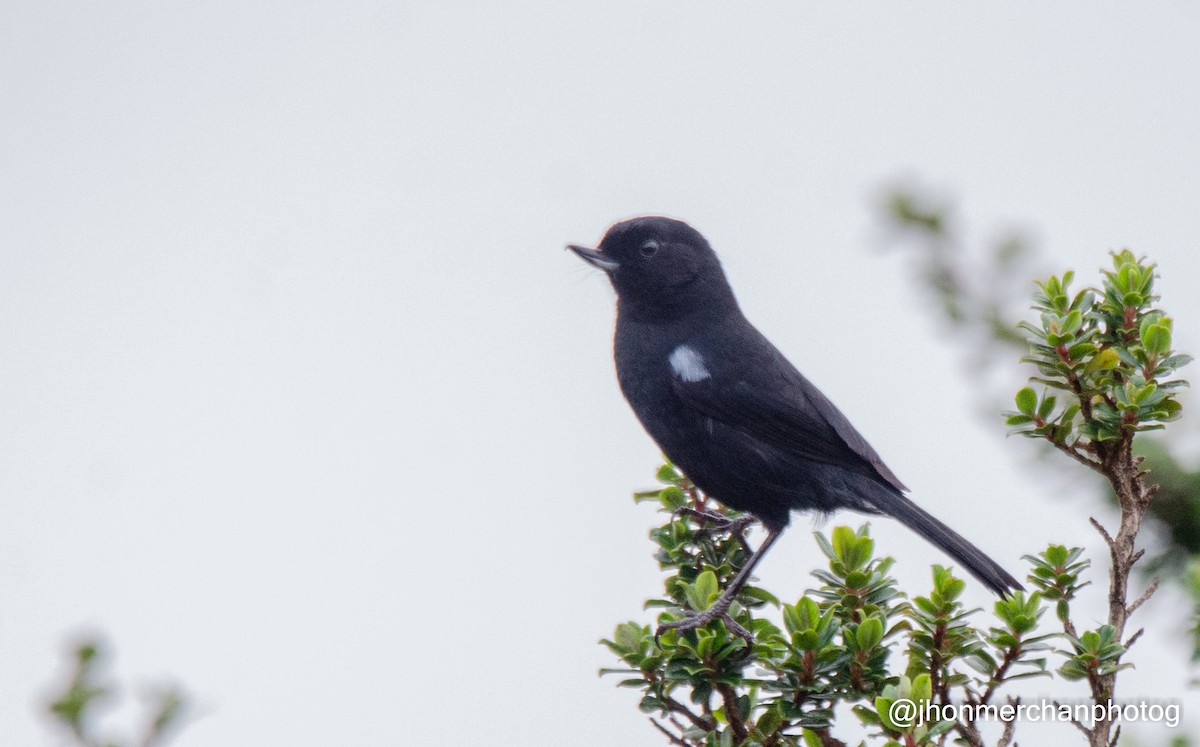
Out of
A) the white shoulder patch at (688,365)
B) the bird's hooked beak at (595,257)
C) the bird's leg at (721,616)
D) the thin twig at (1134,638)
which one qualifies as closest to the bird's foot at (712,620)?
the bird's leg at (721,616)

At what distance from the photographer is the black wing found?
4.92 m

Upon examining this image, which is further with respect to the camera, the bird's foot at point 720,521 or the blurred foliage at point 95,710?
the bird's foot at point 720,521

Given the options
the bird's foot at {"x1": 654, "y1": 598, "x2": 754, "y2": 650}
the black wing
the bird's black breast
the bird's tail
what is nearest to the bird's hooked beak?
the bird's black breast

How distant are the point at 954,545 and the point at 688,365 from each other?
128cm

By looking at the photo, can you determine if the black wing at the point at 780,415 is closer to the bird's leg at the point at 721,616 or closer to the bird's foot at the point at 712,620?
the bird's leg at the point at 721,616

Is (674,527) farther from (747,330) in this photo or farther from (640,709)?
(747,330)

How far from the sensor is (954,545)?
435 centimetres

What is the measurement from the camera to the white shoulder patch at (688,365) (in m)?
4.99

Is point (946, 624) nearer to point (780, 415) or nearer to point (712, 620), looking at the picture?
point (712, 620)

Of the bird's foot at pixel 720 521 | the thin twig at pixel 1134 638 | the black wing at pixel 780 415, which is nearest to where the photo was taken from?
the thin twig at pixel 1134 638

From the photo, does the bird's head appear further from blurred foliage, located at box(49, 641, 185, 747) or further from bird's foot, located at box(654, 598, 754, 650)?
blurred foliage, located at box(49, 641, 185, 747)

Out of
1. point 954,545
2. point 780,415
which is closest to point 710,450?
point 780,415

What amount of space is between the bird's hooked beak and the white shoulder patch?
60 cm

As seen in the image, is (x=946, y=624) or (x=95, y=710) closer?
(x=95, y=710)
